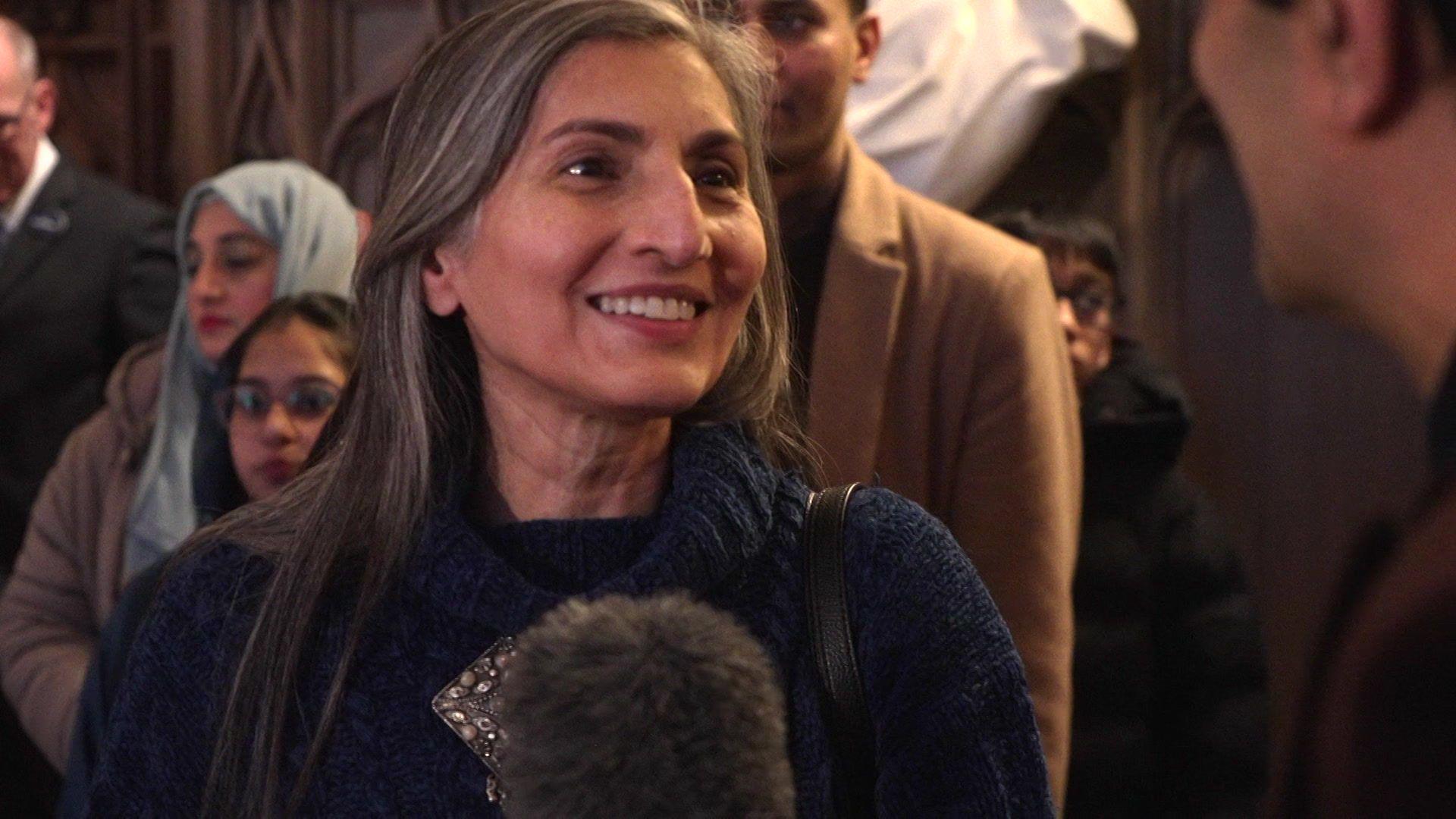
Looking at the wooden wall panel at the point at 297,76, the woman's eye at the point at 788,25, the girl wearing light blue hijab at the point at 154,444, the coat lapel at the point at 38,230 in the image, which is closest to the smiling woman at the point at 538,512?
the woman's eye at the point at 788,25

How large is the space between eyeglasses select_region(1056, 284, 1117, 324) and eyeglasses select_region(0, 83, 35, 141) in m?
2.19

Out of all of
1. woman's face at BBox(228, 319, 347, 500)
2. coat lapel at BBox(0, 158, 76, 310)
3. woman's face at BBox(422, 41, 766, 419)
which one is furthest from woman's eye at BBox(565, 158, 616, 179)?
coat lapel at BBox(0, 158, 76, 310)

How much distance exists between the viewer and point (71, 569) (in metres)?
2.86

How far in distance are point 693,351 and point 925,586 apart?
0.83 feet

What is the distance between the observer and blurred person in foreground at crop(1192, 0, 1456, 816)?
0.48 metres

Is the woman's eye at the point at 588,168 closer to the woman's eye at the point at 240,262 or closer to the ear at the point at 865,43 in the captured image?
the ear at the point at 865,43

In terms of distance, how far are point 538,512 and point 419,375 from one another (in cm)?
16

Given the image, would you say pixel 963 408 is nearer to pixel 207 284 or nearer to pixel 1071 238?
pixel 1071 238

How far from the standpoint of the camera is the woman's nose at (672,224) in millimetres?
1439

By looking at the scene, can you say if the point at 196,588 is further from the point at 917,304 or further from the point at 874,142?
the point at 874,142

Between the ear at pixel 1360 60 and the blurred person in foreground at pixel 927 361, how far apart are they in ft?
5.02

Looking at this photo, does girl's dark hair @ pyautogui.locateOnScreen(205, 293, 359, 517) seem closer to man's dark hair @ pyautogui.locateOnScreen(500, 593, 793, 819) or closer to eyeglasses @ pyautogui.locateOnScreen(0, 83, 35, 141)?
eyeglasses @ pyautogui.locateOnScreen(0, 83, 35, 141)

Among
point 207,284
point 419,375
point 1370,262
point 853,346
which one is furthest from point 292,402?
point 1370,262

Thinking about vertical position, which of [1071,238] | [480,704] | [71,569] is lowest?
[71,569]
